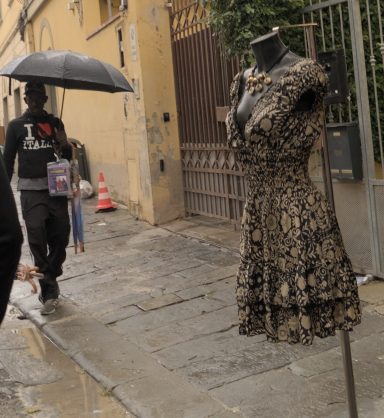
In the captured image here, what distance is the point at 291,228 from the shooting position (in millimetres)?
2883

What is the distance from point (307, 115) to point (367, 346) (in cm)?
189

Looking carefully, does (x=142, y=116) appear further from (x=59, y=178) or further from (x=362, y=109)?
(x=362, y=109)

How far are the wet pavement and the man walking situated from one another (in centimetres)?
79

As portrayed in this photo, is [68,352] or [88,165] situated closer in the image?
[68,352]

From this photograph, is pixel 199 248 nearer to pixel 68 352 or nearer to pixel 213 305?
pixel 213 305

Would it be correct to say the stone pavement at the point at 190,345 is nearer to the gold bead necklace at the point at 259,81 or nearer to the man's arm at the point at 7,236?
the gold bead necklace at the point at 259,81

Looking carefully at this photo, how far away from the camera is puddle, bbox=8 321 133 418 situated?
146 inches

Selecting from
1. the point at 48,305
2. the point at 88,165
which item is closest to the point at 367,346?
the point at 48,305

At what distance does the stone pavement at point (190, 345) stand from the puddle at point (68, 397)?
7 centimetres

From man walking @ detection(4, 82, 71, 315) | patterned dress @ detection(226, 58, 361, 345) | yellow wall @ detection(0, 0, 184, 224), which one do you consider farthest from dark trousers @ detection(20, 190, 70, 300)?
yellow wall @ detection(0, 0, 184, 224)

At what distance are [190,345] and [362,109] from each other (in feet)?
7.38

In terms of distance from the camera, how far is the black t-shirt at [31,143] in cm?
531

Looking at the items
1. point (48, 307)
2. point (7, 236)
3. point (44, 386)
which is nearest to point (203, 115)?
point (48, 307)

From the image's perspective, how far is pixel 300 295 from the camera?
2.86 meters
